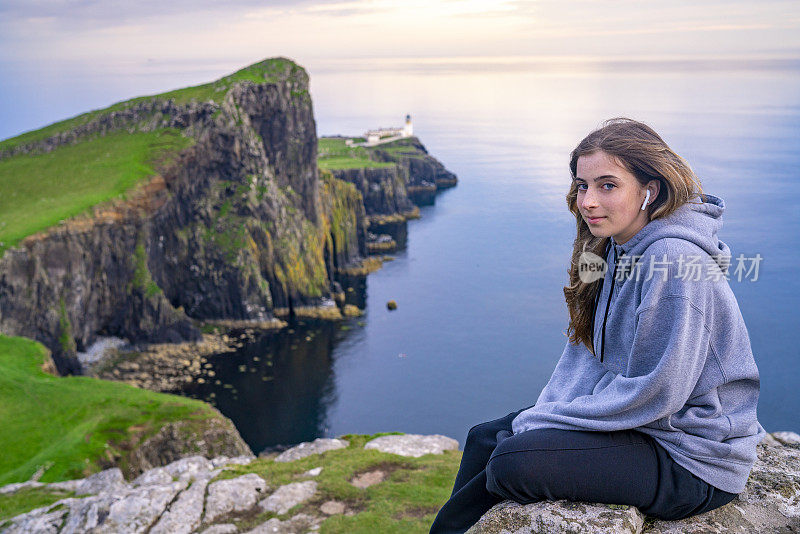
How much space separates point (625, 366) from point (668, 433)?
667 millimetres

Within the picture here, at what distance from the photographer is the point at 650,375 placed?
523cm

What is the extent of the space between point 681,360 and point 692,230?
122cm

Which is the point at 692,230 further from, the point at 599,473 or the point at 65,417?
the point at 65,417

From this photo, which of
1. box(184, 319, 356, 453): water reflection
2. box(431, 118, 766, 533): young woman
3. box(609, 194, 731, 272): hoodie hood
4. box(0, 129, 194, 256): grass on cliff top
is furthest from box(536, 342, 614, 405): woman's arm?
box(0, 129, 194, 256): grass on cliff top

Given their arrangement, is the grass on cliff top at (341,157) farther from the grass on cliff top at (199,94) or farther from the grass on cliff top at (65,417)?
the grass on cliff top at (65,417)

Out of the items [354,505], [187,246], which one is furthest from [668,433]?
[187,246]

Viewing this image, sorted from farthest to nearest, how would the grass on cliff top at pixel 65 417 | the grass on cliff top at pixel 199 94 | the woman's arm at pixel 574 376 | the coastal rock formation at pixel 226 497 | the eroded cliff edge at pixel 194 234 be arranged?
the grass on cliff top at pixel 199 94
the eroded cliff edge at pixel 194 234
the grass on cliff top at pixel 65 417
the coastal rock formation at pixel 226 497
the woman's arm at pixel 574 376

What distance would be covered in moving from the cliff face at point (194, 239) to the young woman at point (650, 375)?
49.9 metres

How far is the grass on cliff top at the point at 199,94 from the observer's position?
236 ft

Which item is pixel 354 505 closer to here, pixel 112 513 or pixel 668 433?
pixel 112 513

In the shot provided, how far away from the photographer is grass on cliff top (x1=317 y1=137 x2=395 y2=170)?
450ft

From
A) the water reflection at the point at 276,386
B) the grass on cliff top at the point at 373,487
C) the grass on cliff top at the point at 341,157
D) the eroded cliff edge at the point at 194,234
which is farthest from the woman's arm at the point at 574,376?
the grass on cliff top at the point at 341,157

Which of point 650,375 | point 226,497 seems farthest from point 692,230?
point 226,497

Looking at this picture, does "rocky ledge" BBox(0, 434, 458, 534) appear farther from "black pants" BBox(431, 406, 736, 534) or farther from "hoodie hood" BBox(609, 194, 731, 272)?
"hoodie hood" BBox(609, 194, 731, 272)
